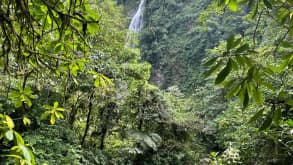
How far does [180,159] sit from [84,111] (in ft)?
6.46

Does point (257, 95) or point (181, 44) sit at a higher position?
point (181, 44)

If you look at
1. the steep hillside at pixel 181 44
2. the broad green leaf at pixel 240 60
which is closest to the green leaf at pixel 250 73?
the broad green leaf at pixel 240 60

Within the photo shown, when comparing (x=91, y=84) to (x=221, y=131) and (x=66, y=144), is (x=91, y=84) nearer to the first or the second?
(x=66, y=144)

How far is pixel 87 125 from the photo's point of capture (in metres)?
5.28

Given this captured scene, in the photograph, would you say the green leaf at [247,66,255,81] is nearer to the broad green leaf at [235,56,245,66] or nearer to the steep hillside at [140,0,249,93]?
the broad green leaf at [235,56,245,66]

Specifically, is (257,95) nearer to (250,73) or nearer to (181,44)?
(250,73)

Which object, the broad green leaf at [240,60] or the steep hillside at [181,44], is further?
the steep hillside at [181,44]

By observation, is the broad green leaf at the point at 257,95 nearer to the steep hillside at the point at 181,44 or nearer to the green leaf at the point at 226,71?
the green leaf at the point at 226,71

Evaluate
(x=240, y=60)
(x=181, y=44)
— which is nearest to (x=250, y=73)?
(x=240, y=60)

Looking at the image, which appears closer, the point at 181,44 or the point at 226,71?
the point at 226,71

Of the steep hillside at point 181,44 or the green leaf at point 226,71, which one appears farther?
the steep hillside at point 181,44

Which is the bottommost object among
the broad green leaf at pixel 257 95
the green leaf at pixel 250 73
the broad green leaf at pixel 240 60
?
the broad green leaf at pixel 257 95

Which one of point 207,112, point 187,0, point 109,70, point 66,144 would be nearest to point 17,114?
point 66,144

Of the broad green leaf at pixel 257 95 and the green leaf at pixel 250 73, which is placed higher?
the green leaf at pixel 250 73
